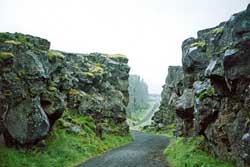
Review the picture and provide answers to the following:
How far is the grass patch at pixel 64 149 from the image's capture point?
35.1 m

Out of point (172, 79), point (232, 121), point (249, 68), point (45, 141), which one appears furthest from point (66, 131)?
point (172, 79)

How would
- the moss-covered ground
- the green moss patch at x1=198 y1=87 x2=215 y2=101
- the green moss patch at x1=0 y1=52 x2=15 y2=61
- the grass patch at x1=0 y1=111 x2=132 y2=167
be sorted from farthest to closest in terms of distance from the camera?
Result: the green moss patch at x1=198 y1=87 x2=215 y2=101 → the green moss patch at x1=0 y1=52 x2=15 y2=61 → the grass patch at x1=0 y1=111 x2=132 y2=167 → the moss-covered ground

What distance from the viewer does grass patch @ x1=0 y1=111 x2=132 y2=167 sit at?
115 ft

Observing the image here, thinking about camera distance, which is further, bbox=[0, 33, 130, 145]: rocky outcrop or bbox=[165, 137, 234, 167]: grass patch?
bbox=[0, 33, 130, 145]: rocky outcrop

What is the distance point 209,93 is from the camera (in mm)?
38375

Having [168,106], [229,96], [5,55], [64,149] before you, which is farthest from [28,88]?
[168,106]

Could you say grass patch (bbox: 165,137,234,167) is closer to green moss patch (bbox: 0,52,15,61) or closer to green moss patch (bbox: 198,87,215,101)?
green moss patch (bbox: 198,87,215,101)

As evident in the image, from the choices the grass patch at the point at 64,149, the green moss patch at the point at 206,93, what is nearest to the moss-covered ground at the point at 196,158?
the green moss patch at the point at 206,93

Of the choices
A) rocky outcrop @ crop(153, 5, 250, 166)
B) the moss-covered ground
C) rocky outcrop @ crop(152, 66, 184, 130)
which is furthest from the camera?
rocky outcrop @ crop(152, 66, 184, 130)

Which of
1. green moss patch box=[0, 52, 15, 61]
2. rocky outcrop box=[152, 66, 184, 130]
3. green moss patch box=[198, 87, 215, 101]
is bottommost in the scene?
rocky outcrop box=[152, 66, 184, 130]

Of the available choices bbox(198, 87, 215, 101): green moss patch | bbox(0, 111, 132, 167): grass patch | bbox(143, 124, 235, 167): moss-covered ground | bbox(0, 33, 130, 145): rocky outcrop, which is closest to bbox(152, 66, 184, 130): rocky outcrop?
bbox(0, 111, 132, 167): grass patch

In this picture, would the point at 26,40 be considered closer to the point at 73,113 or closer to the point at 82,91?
the point at 73,113

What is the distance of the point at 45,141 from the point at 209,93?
76.9 feet

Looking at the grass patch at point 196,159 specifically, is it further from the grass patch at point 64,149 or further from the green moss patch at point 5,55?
the green moss patch at point 5,55
